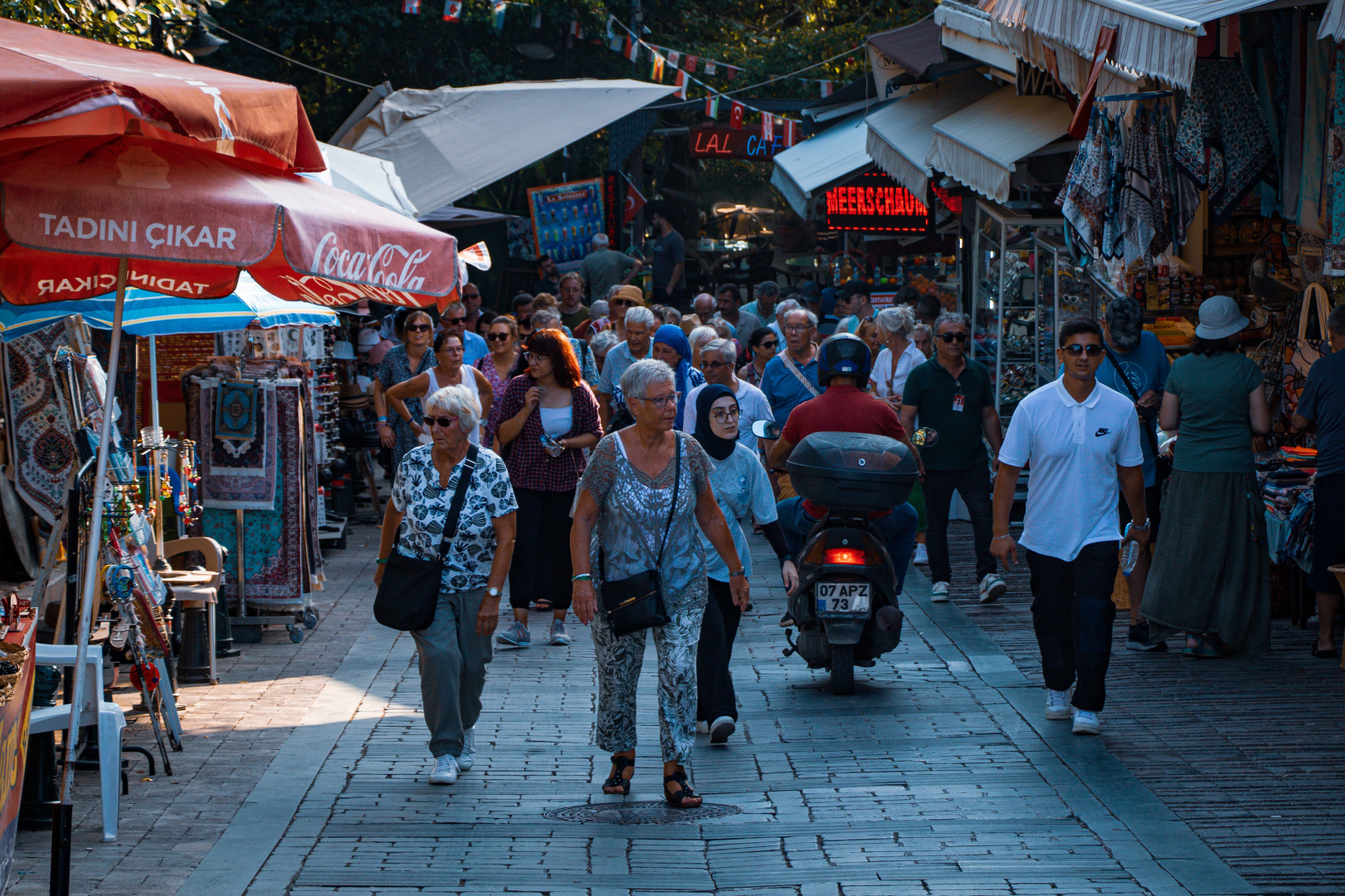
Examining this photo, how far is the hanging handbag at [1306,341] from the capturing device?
9.30 meters

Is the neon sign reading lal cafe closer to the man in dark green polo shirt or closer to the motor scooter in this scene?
the man in dark green polo shirt

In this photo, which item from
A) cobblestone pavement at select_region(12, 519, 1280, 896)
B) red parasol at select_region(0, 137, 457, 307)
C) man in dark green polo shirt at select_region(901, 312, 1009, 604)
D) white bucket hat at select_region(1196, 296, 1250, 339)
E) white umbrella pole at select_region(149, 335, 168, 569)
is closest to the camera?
red parasol at select_region(0, 137, 457, 307)

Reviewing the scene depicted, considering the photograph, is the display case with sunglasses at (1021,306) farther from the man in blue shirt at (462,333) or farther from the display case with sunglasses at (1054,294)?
the man in blue shirt at (462,333)

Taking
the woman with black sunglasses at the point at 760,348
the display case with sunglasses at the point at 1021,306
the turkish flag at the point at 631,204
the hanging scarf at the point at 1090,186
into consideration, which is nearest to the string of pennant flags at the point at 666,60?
the turkish flag at the point at 631,204

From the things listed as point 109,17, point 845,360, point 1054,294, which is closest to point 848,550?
point 845,360

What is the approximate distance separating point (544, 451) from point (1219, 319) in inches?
161

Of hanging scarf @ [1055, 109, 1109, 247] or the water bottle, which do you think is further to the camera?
hanging scarf @ [1055, 109, 1109, 247]

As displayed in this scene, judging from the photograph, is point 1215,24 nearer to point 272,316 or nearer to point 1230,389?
point 1230,389

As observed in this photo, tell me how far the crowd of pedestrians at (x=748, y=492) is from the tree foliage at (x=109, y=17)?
9.63 feet

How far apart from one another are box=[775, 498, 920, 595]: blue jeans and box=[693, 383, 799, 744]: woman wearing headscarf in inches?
36.0

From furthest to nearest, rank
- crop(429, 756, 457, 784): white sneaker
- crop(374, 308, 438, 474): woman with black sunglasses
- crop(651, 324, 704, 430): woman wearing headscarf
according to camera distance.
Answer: crop(374, 308, 438, 474): woman with black sunglasses < crop(651, 324, 704, 430): woman wearing headscarf < crop(429, 756, 457, 784): white sneaker

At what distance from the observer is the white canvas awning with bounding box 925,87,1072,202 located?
1236 cm

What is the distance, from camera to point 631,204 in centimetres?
2406

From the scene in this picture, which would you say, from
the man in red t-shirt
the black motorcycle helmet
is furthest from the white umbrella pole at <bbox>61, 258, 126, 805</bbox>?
the black motorcycle helmet
